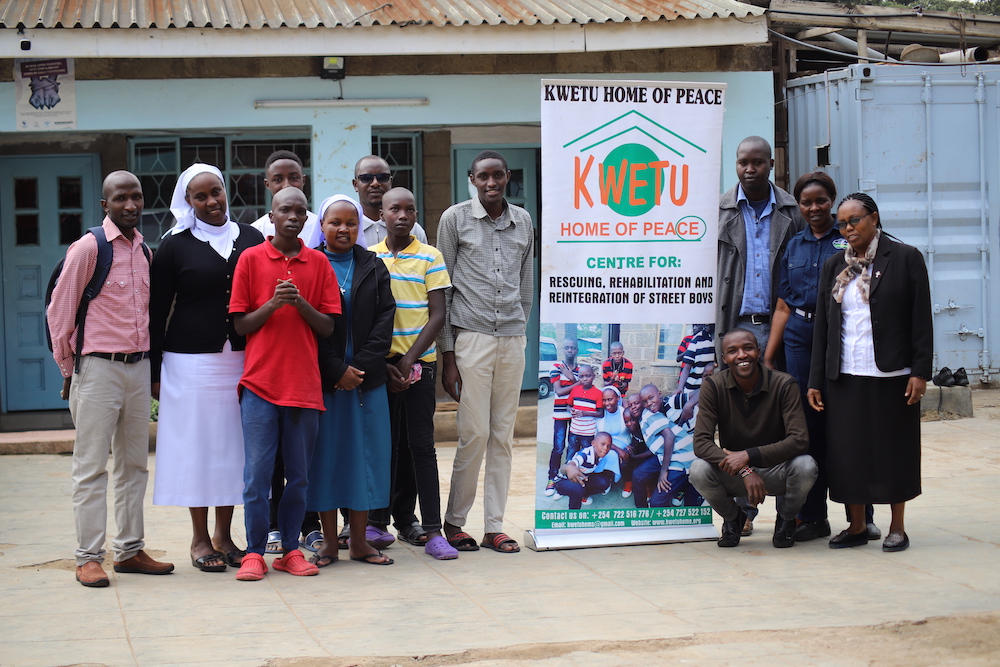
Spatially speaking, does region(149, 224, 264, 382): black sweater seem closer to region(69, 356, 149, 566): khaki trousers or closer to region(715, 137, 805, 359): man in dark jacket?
region(69, 356, 149, 566): khaki trousers

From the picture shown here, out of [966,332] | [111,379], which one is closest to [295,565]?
[111,379]

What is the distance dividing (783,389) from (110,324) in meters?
3.19

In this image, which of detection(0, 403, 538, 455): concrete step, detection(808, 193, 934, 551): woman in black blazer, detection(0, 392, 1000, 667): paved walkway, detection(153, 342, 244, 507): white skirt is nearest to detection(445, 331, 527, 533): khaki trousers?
detection(0, 392, 1000, 667): paved walkway

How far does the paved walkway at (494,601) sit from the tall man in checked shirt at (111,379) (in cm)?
21

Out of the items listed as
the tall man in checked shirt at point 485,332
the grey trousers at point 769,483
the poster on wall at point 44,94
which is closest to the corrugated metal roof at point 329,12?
the poster on wall at point 44,94

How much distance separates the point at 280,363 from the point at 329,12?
5.03 m

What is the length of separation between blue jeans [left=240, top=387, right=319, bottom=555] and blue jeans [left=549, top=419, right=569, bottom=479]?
1.23 m

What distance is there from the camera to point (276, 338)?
496cm

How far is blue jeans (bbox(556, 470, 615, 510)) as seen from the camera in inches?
222

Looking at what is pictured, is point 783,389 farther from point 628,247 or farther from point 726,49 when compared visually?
point 726,49

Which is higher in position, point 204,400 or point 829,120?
point 829,120

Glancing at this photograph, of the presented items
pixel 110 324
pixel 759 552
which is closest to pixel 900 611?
pixel 759 552

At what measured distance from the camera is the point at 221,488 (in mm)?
5168

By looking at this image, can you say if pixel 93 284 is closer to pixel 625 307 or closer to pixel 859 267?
pixel 625 307
